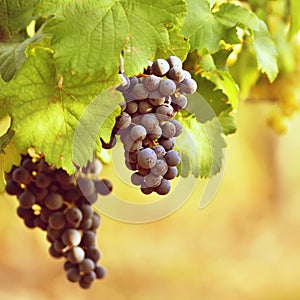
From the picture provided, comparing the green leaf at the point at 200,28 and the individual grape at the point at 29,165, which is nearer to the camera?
the green leaf at the point at 200,28

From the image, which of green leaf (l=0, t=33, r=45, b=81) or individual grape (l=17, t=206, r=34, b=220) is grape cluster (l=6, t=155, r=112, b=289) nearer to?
individual grape (l=17, t=206, r=34, b=220)

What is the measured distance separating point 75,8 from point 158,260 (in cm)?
190

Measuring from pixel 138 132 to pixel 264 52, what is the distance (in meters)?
0.23

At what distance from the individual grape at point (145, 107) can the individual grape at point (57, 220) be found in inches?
10.6

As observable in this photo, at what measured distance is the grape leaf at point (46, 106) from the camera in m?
0.50

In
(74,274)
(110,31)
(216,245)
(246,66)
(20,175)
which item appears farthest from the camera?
(216,245)

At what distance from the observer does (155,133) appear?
0.51 metres

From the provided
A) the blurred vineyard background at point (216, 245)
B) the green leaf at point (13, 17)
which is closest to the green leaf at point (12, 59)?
the green leaf at point (13, 17)

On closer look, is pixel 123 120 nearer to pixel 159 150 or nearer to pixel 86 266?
pixel 159 150

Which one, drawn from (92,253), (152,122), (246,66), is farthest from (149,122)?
(246,66)

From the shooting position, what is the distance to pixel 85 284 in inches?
31.6

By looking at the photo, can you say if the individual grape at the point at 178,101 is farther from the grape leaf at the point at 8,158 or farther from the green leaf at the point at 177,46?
the grape leaf at the point at 8,158

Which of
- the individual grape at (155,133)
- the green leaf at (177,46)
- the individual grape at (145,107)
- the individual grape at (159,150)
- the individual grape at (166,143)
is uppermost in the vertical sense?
the green leaf at (177,46)

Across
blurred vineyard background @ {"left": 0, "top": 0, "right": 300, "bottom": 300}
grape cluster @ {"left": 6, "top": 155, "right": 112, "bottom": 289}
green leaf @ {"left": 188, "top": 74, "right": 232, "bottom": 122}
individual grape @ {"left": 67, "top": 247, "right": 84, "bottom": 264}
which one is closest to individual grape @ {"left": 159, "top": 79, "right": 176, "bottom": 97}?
green leaf @ {"left": 188, "top": 74, "right": 232, "bottom": 122}
